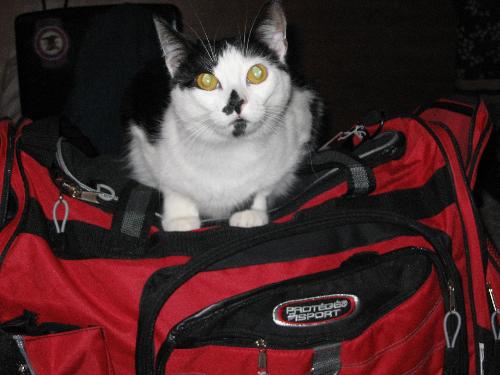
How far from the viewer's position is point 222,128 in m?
0.77

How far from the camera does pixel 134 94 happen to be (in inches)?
39.5

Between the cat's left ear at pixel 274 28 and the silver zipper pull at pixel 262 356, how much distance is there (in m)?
0.54

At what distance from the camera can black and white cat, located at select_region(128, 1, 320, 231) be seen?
79 cm

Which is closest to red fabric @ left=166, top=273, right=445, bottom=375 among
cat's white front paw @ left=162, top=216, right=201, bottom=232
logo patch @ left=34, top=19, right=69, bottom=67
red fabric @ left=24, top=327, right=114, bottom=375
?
red fabric @ left=24, top=327, right=114, bottom=375

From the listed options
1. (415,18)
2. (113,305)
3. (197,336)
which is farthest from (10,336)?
(415,18)

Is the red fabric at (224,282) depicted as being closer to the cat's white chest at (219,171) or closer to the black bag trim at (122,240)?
the black bag trim at (122,240)

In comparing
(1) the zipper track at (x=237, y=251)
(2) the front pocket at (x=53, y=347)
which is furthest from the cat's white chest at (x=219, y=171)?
(2) the front pocket at (x=53, y=347)

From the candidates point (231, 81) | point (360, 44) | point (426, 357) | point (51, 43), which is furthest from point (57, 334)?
point (360, 44)

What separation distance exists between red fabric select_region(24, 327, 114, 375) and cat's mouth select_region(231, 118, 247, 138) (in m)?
0.38

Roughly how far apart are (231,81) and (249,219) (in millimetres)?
251

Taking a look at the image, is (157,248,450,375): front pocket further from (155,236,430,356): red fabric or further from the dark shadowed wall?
the dark shadowed wall

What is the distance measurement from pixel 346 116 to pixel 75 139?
120 cm

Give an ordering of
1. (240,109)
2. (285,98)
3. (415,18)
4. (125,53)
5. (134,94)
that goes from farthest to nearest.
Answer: (415,18), (125,53), (134,94), (285,98), (240,109)

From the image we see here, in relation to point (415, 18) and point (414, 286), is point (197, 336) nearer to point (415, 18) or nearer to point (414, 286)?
point (414, 286)
